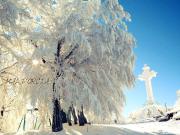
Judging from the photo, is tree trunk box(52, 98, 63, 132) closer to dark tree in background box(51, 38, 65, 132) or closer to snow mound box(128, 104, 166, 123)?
dark tree in background box(51, 38, 65, 132)

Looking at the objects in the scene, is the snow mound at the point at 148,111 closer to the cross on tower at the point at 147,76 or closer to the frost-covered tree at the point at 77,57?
the cross on tower at the point at 147,76

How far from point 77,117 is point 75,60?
439cm

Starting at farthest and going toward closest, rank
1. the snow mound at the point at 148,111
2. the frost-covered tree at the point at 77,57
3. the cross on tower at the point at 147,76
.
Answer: the cross on tower at the point at 147,76
the snow mound at the point at 148,111
the frost-covered tree at the point at 77,57

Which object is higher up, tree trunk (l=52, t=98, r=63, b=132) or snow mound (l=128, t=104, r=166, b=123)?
snow mound (l=128, t=104, r=166, b=123)

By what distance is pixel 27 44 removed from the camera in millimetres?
17125

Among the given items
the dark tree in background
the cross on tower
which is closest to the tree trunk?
the dark tree in background

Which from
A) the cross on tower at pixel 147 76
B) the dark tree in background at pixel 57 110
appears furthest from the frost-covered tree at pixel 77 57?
the cross on tower at pixel 147 76

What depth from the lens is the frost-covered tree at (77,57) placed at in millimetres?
15242

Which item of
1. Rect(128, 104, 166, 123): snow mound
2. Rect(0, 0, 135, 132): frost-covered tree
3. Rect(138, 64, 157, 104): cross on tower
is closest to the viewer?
Rect(0, 0, 135, 132): frost-covered tree

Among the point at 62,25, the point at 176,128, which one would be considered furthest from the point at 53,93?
the point at 176,128

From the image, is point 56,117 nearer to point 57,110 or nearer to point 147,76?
point 57,110

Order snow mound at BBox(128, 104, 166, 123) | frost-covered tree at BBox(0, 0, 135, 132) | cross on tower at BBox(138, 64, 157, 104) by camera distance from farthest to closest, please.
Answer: cross on tower at BBox(138, 64, 157, 104)
snow mound at BBox(128, 104, 166, 123)
frost-covered tree at BBox(0, 0, 135, 132)

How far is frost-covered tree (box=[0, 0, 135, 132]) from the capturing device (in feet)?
50.0

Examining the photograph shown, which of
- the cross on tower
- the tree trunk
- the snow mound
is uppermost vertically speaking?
the cross on tower
